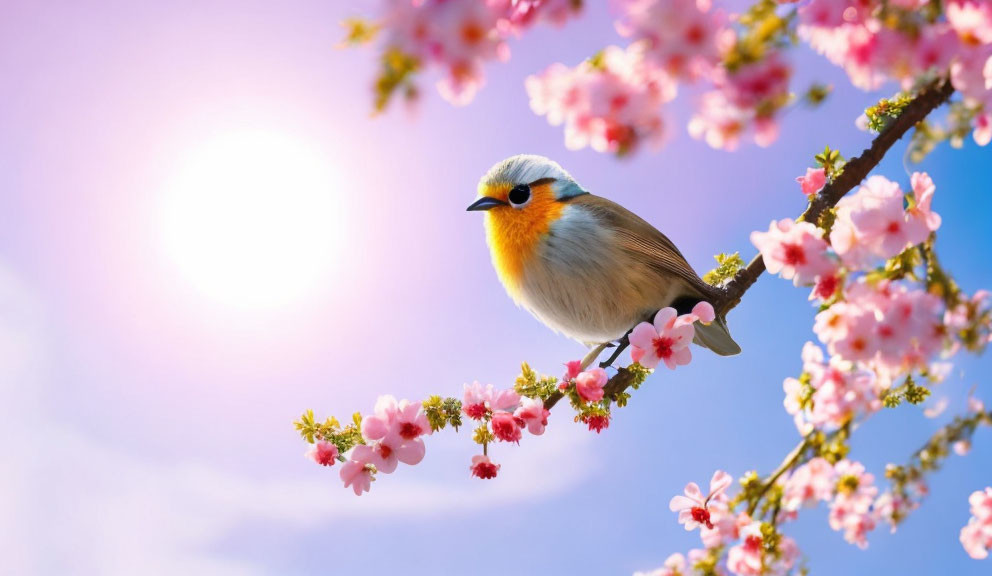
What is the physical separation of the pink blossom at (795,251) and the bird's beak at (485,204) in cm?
212

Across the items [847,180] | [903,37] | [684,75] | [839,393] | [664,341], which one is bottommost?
[839,393]

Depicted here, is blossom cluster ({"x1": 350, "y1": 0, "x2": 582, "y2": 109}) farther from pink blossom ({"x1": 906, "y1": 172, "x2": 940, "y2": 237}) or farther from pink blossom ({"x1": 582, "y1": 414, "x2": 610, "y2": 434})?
pink blossom ({"x1": 582, "y1": 414, "x2": 610, "y2": 434})

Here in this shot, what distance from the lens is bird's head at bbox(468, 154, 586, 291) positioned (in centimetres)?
466

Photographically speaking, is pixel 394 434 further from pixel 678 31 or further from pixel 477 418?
pixel 678 31

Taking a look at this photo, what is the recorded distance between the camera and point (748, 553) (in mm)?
3006

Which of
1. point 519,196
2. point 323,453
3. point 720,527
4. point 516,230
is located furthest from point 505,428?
point 519,196

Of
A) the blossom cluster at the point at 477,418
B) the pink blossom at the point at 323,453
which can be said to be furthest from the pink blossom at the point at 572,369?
the pink blossom at the point at 323,453

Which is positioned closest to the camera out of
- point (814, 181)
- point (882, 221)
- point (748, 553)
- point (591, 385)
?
point (882, 221)

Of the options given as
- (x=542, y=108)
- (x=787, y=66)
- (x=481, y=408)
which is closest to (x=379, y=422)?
(x=481, y=408)

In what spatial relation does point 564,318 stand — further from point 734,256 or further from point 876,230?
point 876,230

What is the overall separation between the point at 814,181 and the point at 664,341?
127cm

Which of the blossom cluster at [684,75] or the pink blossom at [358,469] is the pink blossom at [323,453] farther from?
the blossom cluster at [684,75]

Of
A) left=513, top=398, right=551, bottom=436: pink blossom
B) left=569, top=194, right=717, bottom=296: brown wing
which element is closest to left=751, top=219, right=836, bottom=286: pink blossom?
left=513, top=398, right=551, bottom=436: pink blossom

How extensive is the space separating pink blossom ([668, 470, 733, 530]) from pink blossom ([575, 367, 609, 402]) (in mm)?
625
